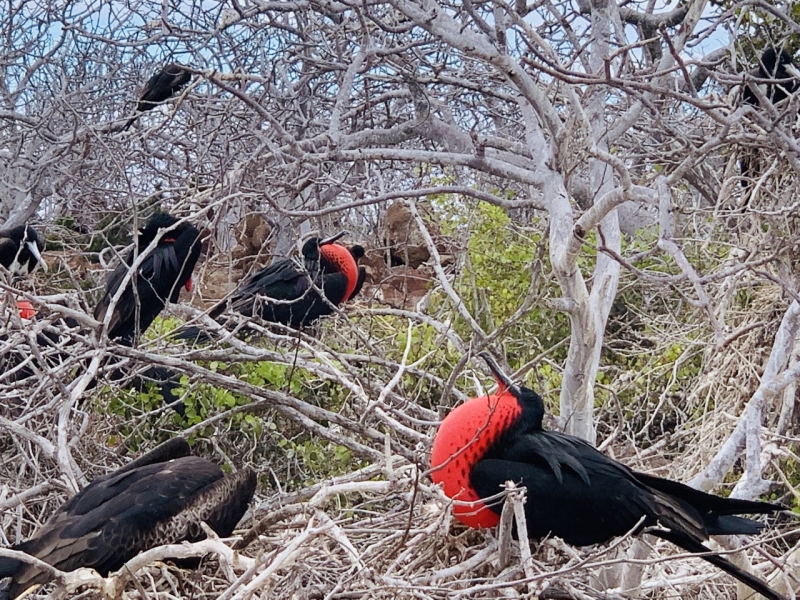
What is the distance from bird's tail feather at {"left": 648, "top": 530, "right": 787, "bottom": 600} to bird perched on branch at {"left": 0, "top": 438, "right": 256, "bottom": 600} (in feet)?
3.34

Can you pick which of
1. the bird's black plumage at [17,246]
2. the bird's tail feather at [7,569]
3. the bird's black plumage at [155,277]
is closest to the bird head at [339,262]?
the bird's black plumage at [155,277]

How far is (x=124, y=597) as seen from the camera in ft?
6.32

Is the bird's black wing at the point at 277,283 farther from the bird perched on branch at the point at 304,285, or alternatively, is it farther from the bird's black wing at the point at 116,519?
the bird's black wing at the point at 116,519

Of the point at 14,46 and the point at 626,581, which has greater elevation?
the point at 14,46

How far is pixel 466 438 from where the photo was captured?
2178 millimetres

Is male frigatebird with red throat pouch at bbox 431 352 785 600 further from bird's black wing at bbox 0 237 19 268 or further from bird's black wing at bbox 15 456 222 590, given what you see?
bird's black wing at bbox 0 237 19 268

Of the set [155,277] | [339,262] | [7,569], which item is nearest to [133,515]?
[7,569]

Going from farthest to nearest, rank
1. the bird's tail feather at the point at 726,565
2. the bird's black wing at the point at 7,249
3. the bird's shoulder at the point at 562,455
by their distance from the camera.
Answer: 1. the bird's black wing at the point at 7,249
2. the bird's shoulder at the point at 562,455
3. the bird's tail feather at the point at 726,565

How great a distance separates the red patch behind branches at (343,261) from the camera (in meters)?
4.80

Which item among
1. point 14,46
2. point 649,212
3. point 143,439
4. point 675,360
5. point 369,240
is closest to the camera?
point 143,439

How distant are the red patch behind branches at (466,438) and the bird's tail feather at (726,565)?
406 millimetres

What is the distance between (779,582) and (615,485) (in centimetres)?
52

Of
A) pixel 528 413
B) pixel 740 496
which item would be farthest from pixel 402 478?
pixel 740 496

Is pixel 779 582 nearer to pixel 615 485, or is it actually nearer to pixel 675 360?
pixel 615 485
